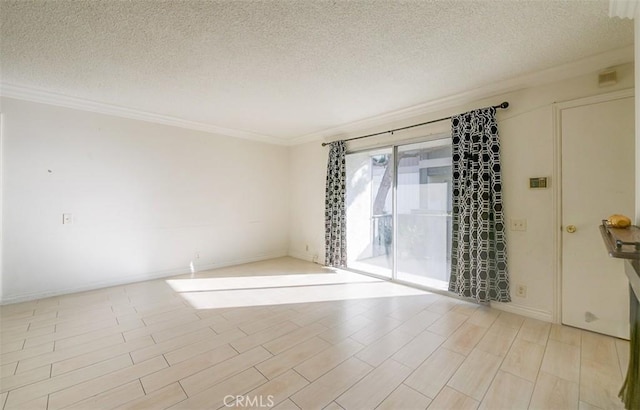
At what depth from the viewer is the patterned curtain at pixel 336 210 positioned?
4477mm

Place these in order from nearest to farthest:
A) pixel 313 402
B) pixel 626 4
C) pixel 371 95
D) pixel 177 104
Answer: pixel 626 4 → pixel 313 402 → pixel 371 95 → pixel 177 104

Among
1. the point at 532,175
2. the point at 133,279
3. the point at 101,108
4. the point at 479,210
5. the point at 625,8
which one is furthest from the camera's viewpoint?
the point at 133,279

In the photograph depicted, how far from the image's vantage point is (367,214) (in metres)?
4.63

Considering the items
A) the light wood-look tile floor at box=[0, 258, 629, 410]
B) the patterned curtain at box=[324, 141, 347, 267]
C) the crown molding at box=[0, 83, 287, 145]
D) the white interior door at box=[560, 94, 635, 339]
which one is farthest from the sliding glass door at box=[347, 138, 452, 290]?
the crown molding at box=[0, 83, 287, 145]

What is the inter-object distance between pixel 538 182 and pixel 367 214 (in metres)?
2.46

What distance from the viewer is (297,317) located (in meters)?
2.73

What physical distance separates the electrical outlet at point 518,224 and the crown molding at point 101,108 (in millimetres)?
4248

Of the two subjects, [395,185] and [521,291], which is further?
[395,185]

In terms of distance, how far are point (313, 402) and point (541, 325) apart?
239 cm

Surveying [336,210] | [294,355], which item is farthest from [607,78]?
[294,355]

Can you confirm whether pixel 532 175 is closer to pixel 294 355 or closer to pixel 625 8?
pixel 625 8

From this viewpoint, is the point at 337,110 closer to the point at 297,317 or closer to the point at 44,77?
the point at 297,317

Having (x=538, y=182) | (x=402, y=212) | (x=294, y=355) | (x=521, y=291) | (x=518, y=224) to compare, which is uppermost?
(x=538, y=182)

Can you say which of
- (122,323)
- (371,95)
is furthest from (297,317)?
(371,95)
